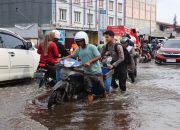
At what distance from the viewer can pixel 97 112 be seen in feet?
25.2

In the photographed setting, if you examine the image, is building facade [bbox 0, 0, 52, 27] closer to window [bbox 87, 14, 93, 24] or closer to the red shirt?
window [bbox 87, 14, 93, 24]

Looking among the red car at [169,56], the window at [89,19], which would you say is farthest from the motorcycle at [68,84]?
the window at [89,19]

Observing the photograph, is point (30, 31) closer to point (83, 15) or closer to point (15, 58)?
point (83, 15)

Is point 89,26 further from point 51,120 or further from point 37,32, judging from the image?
point 51,120

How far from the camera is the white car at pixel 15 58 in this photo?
11.0 meters

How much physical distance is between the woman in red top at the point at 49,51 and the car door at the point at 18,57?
1.29 m

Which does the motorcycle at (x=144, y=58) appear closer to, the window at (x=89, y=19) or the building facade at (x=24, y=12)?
the building facade at (x=24, y=12)

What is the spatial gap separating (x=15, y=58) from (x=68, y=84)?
343 centimetres

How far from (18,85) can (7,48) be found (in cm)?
128

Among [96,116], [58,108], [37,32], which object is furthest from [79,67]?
[37,32]

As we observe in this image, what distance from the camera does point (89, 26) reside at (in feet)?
171

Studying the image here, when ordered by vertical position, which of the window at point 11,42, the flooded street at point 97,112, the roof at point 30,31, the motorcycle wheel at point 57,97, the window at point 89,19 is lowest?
the flooded street at point 97,112

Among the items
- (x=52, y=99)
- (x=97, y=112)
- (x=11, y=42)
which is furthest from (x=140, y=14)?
(x=97, y=112)

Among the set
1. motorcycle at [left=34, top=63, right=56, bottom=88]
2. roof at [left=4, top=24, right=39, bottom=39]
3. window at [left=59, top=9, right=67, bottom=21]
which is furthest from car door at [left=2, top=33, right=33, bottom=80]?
window at [left=59, top=9, right=67, bottom=21]
